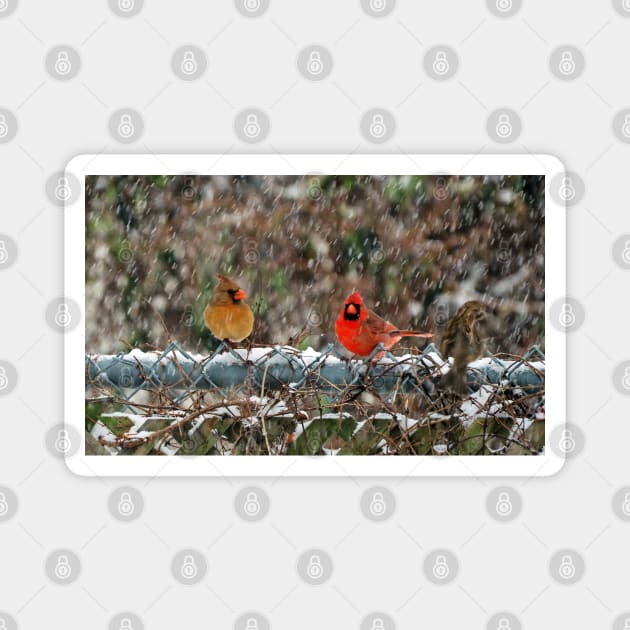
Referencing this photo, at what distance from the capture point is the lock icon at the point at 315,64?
2.72 meters

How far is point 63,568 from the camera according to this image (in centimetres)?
→ 277

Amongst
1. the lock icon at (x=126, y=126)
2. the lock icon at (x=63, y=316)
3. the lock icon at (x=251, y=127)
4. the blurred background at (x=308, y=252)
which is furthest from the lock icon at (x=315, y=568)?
the lock icon at (x=126, y=126)

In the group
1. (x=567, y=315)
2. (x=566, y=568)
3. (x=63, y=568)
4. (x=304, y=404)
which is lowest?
(x=63, y=568)

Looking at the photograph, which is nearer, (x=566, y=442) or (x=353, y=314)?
(x=566, y=442)

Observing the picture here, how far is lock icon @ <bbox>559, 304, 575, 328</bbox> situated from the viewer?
110 inches

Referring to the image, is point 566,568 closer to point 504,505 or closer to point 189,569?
point 504,505

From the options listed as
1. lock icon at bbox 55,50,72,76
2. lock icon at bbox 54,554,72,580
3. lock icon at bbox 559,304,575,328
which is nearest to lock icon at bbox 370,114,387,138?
lock icon at bbox 559,304,575,328

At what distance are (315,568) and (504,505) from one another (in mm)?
672

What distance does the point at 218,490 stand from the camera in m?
2.77

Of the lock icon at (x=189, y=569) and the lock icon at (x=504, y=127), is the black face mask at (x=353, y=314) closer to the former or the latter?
the lock icon at (x=504, y=127)

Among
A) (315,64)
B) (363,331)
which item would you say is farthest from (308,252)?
(315,64)

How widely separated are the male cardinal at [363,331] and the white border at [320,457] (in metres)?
0.39

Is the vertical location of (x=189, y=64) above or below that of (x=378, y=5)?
below

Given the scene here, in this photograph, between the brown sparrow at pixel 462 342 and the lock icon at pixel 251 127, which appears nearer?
the lock icon at pixel 251 127
